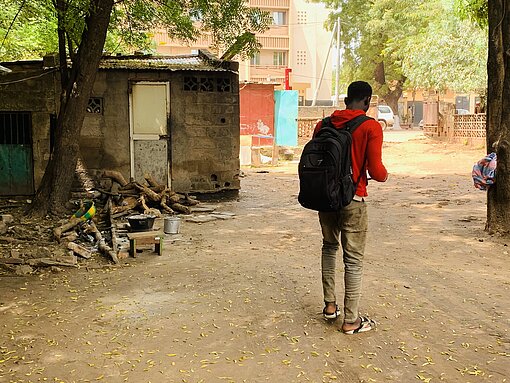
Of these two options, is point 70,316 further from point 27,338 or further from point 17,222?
point 17,222

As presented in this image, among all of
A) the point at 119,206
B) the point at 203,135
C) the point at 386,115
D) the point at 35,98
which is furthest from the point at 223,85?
the point at 386,115

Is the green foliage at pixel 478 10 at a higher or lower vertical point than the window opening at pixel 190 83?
higher

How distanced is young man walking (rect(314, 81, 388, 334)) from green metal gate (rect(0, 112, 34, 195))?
29.7 feet

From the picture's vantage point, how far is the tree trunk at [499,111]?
7642 mm

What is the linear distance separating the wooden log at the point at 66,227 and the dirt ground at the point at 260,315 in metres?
1.59

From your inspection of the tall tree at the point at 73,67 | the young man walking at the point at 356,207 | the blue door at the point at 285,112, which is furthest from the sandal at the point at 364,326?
the blue door at the point at 285,112

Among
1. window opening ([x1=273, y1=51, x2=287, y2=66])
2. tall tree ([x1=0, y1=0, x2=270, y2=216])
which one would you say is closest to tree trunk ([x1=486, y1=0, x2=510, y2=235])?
tall tree ([x1=0, y1=0, x2=270, y2=216])

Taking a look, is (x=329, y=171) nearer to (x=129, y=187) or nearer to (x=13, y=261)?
(x=13, y=261)

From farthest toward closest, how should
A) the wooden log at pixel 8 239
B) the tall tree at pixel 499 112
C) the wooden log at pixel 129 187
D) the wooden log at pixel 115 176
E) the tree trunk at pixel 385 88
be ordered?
the tree trunk at pixel 385 88 < the wooden log at pixel 115 176 < the wooden log at pixel 129 187 < the wooden log at pixel 8 239 < the tall tree at pixel 499 112

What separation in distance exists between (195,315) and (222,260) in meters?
2.18

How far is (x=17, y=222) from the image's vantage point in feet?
30.1

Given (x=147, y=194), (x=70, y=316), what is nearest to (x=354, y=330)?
(x=70, y=316)

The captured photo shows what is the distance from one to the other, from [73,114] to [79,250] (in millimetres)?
3325

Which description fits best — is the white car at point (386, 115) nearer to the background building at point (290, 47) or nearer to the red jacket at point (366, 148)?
the background building at point (290, 47)
